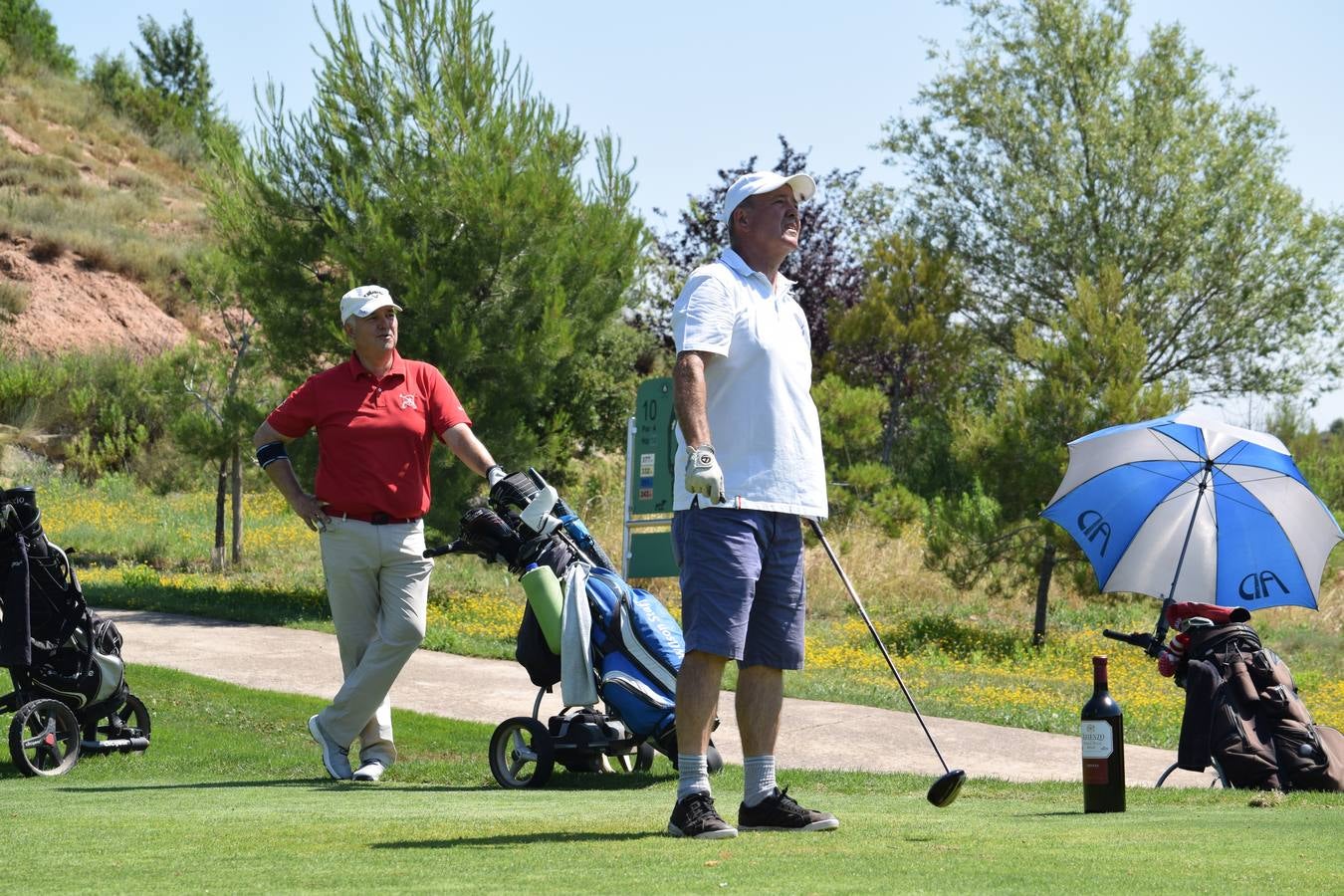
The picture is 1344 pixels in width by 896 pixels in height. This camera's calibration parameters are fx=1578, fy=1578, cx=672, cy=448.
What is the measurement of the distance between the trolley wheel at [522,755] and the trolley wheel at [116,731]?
2241 millimetres

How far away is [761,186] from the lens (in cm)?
536

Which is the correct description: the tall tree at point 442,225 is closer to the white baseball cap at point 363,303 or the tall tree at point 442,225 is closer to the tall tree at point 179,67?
the white baseball cap at point 363,303

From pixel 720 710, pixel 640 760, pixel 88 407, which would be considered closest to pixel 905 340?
Result: pixel 88 407

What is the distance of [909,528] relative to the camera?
23.3 metres

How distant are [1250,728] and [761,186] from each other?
157 inches

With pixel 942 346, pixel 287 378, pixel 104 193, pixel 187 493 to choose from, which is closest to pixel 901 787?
pixel 287 378

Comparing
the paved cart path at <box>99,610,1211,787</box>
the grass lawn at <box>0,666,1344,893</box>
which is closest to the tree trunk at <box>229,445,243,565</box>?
the paved cart path at <box>99,610,1211,787</box>

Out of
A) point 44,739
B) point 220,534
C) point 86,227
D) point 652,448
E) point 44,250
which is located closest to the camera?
point 44,739

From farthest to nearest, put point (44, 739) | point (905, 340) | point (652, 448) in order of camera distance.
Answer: point (905, 340)
point (652, 448)
point (44, 739)

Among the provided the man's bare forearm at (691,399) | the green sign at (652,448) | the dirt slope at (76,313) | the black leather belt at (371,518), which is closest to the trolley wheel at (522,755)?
the black leather belt at (371,518)

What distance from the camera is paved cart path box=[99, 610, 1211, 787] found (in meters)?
9.44

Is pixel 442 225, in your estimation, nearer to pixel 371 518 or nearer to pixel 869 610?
pixel 869 610

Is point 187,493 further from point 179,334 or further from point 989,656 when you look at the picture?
point 989,656

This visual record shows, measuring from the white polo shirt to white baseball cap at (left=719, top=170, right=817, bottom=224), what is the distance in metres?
0.26
